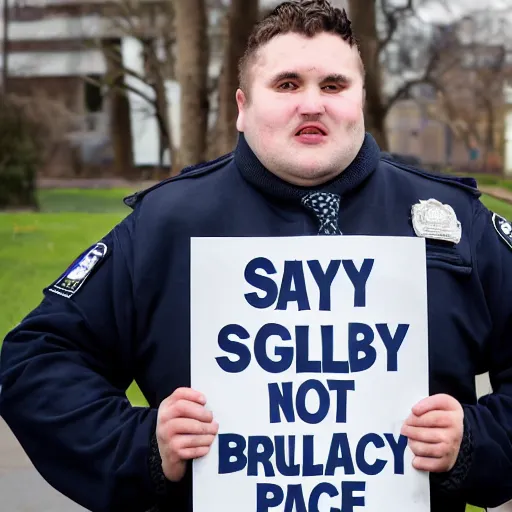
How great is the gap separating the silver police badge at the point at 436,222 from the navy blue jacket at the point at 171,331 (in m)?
0.02

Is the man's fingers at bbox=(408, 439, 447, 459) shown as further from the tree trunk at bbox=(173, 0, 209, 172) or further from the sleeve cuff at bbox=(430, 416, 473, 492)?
the tree trunk at bbox=(173, 0, 209, 172)

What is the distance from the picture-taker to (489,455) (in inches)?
66.3

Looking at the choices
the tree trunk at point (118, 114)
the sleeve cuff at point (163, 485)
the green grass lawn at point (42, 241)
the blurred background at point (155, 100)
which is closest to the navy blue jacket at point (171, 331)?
the sleeve cuff at point (163, 485)

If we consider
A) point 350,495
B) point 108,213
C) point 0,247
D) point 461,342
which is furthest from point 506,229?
point 0,247

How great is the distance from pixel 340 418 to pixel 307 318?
0.54 ft

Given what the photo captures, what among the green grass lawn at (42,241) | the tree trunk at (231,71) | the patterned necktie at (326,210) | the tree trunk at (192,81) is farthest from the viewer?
the green grass lawn at (42,241)

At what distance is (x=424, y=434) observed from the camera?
5.34 feet

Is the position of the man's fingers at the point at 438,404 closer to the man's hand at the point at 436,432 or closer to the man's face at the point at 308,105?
the man's hand at the point at 436,432

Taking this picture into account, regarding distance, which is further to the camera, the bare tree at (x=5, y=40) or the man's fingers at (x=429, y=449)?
the bare tree at (x=5, y=40)

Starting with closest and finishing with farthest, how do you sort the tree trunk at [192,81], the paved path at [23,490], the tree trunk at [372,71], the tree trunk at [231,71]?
the paved path at [23,490], the tree trunk at [372,71], the tree trunk at [231,71], the tree trunk at [192,81]

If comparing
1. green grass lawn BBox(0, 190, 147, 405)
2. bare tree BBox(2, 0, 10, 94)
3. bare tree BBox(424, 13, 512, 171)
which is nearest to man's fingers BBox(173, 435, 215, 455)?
bare tree BBox(424, 13, 512, 171)

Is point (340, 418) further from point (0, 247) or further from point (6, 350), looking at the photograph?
point (0, 247)

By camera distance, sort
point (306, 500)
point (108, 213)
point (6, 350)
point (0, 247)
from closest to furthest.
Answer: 1. point (306, 500)
2. point (6, 350)
3. point (108, 213)
4. point (0, 247)

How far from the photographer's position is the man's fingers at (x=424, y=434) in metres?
1.62
